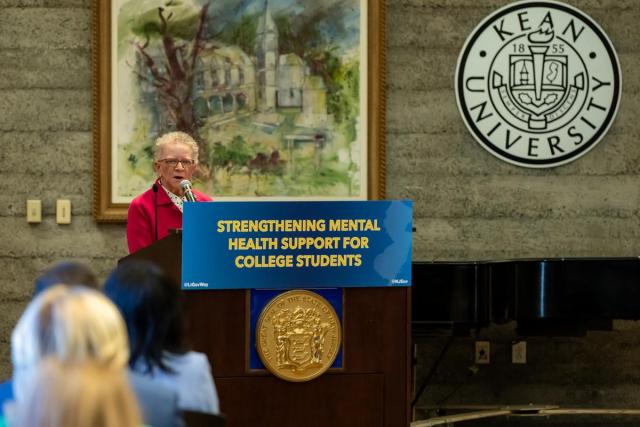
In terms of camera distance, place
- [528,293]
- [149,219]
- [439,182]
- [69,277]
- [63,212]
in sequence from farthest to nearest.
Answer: [439,182], [63,212], [528,293], [149,219], [69,277]

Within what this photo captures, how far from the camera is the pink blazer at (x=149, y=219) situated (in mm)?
4355

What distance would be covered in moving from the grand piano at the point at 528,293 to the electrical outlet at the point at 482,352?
2.69 ft

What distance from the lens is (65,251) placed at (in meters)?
5.89

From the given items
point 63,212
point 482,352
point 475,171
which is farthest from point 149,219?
point 482,352

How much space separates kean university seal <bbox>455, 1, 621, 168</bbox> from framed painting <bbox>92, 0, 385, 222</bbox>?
0.62m

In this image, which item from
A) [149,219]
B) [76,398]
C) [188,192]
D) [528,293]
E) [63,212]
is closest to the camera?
Result: [76,398]

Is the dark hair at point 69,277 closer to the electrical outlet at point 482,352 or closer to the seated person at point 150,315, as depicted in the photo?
the seated person at point 150,315

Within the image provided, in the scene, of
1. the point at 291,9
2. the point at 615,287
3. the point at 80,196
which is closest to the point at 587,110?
the point at 615,287

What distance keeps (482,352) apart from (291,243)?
8.97ft

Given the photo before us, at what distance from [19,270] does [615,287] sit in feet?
10.2

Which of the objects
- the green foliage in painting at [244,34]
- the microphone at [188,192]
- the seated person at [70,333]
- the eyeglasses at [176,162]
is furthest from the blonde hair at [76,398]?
the green foliage in painting at [244,34]

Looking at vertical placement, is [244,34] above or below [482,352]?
above

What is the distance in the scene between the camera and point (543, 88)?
6.06 m

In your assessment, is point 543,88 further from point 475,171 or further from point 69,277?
point 69,277
